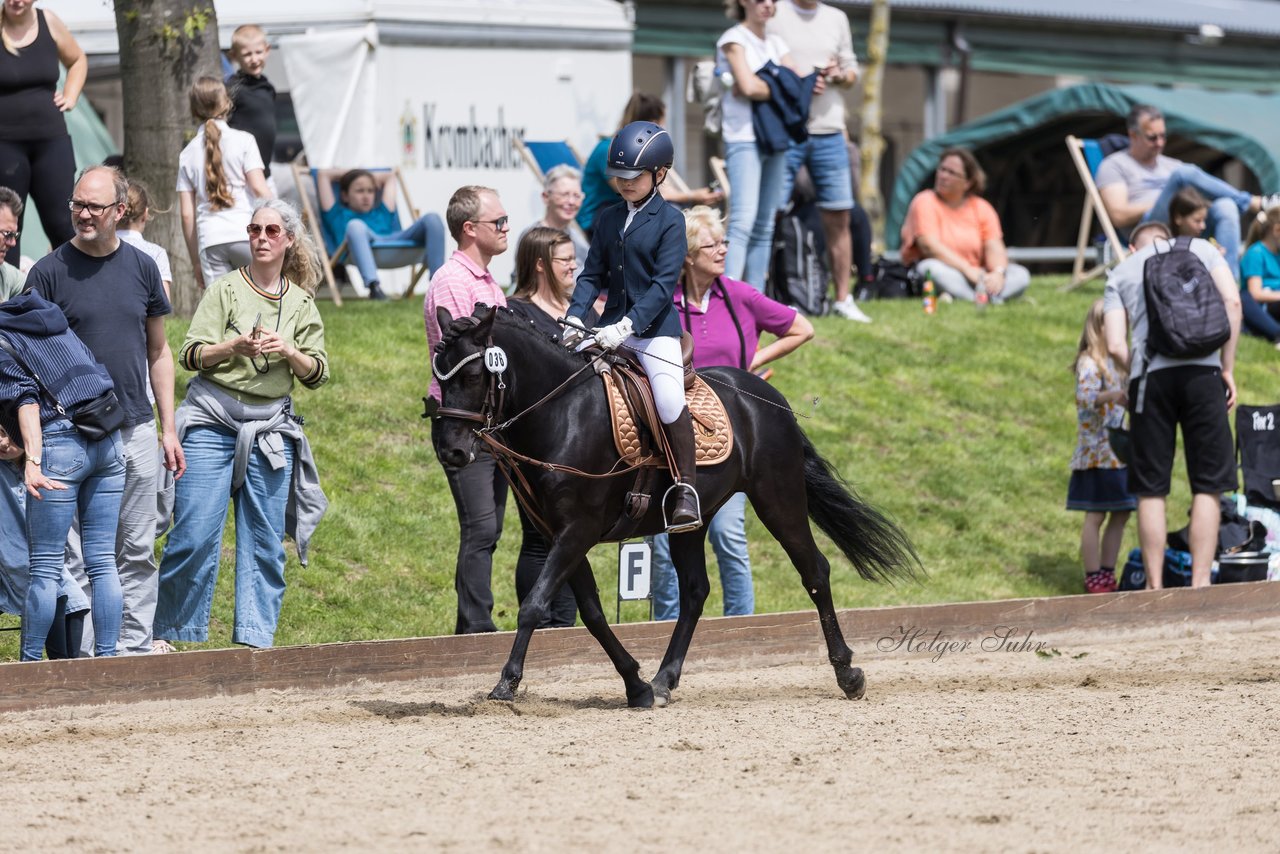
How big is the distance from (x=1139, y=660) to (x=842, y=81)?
580 cm

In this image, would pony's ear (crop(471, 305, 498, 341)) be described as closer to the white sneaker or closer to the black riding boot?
the black riding boot

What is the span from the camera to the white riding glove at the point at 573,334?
712cm

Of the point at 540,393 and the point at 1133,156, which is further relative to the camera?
the point at 1133,156

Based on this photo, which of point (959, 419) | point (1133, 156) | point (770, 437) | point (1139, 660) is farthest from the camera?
point (1133, 156)

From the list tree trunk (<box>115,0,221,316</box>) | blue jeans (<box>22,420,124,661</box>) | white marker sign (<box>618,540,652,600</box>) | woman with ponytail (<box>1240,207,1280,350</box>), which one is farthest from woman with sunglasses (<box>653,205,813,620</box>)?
woman with ponytail (<box>1240,207,1280,350</box>)

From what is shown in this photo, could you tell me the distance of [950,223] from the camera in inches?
592

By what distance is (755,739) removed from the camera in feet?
21.7

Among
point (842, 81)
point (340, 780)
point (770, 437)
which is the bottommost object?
point (340, 780)

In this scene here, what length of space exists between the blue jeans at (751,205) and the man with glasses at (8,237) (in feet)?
18.0

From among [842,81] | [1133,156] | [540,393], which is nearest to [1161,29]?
[1133,156]

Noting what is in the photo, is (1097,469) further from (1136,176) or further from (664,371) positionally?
(1136,176)

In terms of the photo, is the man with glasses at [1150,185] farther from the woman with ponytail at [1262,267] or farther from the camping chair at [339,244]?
the camping chair at [339,244]

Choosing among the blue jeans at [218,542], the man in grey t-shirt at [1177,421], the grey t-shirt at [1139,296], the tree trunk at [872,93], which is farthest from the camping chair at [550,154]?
the tree trunk at [872,93]

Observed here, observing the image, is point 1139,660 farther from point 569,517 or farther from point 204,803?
point 204,803
